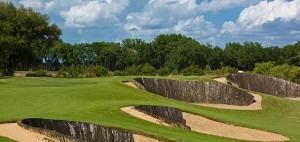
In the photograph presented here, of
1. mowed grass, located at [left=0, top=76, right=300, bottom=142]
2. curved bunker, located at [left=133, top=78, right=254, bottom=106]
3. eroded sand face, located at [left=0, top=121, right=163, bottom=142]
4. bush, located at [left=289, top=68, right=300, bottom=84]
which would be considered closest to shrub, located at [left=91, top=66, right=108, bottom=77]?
mowed grass, located at [left=0, top=76, right=300, bottom=142]

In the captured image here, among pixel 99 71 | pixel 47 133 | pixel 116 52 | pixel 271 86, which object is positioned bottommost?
pixel 47 133

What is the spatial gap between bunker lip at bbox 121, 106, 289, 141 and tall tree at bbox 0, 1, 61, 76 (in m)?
36.5

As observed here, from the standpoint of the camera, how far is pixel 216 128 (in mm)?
25875

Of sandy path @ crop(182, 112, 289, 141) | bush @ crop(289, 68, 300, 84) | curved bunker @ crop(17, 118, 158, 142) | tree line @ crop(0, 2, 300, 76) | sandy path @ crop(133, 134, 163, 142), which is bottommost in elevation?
sandy path @ crop(182, 112, 289, 141)

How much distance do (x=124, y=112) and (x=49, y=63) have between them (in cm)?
11855

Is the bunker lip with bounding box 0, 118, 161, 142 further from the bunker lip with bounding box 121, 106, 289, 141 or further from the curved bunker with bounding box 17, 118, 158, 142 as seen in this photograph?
the bunker lip with bounding box 121, 106, 289, 141

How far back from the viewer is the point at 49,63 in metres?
138

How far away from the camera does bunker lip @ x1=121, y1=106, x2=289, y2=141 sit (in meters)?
23.4

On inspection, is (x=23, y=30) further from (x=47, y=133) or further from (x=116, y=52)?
(x=116, y=52)

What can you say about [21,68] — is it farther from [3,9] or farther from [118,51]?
[3,9]

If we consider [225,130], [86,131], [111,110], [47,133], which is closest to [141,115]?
[111,110]

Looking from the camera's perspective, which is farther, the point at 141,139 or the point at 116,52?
the point at 116,52

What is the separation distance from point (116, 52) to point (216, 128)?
109737 millimetres

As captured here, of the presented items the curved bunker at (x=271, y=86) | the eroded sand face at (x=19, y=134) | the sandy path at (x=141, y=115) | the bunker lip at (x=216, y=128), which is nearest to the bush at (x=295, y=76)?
the curved bunker at (x=271, y=86)
